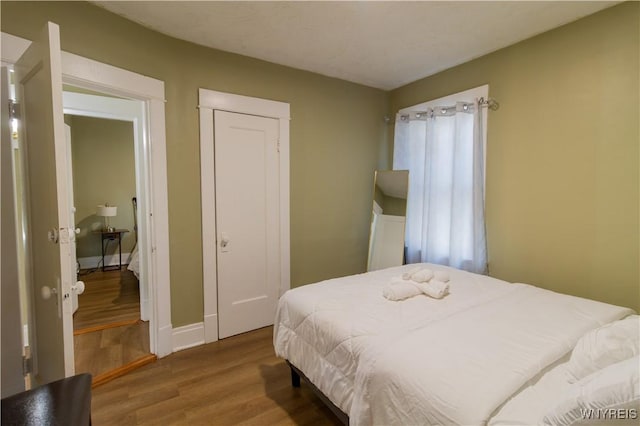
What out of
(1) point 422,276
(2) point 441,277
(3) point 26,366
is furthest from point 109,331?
(2) point 441,277

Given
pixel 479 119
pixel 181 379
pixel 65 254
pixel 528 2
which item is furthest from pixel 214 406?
pixel 528 2

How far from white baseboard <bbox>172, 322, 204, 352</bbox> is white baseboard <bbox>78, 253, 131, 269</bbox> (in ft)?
12.0

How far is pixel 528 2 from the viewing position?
2.01 meters

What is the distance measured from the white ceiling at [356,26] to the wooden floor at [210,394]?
2555 mm

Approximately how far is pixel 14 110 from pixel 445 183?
3254mm

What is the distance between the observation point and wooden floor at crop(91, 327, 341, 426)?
184cm

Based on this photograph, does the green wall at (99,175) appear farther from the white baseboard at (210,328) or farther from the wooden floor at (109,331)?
the white baseboard at (210,328)

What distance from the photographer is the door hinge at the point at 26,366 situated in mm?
1776

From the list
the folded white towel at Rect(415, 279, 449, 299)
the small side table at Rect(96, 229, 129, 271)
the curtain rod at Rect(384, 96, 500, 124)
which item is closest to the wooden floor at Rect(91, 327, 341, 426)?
the folded white towel at Rect(415, 279, 449, 299)

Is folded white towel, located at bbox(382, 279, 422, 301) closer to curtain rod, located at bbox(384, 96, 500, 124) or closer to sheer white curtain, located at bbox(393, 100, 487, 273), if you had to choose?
sheer white curtain, located at bbox(393, 100, 487, 273)

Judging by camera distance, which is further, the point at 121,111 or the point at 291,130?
the point at 291,130

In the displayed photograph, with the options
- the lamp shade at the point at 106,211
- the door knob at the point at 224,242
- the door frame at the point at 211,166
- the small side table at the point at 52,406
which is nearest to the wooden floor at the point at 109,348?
the door frame at the point at 211,166

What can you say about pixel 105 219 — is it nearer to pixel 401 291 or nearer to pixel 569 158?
pixel 401 291

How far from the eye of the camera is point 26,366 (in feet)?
5.89
